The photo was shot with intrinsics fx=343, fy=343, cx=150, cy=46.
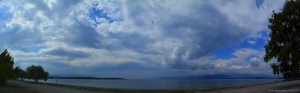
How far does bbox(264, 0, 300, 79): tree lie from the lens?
116ft

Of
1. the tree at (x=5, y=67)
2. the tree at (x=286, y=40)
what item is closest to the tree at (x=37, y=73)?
the tree at (x=5, y=67)

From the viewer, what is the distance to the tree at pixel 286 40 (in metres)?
35.2

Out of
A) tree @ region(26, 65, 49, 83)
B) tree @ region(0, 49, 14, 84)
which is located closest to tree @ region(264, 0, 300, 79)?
tree @ region(0, 49, 14, 84)

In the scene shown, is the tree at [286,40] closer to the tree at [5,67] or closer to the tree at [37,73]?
the tree at [5,67]

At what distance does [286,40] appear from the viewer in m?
36.4

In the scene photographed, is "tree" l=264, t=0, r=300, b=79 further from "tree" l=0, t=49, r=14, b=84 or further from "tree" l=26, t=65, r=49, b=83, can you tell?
"tree" l=26, t=65, r=49, b=83

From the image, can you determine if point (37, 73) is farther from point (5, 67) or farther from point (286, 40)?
point (286, 40)

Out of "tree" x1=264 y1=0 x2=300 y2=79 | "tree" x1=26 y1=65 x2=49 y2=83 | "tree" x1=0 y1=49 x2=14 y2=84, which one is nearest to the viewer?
"tree" x1=264 y1=0 x2=300 y2=79

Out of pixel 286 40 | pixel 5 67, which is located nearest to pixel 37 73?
pixel 5 67

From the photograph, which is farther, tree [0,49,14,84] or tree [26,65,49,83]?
tree [26,65,49,83]

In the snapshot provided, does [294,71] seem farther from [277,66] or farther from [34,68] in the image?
[34,68]

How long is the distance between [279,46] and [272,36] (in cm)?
136

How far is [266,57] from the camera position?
3872 cm

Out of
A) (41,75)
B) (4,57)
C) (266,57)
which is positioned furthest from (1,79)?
(41,75)
